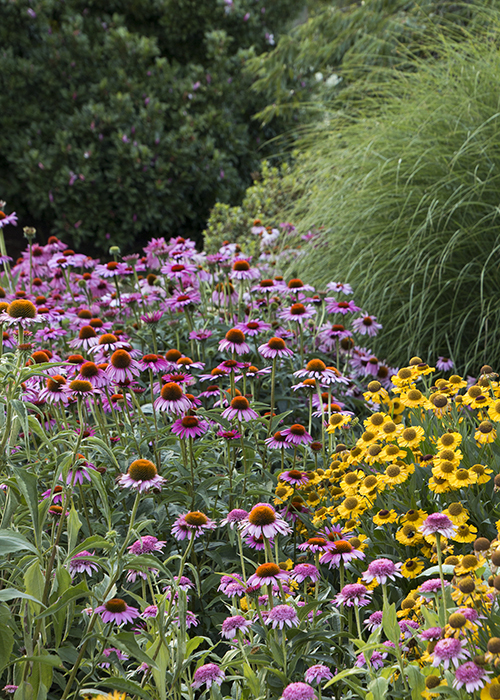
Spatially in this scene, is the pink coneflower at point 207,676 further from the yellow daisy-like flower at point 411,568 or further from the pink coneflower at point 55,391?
the pink coneflower at point 55,391

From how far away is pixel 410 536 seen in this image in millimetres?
1541

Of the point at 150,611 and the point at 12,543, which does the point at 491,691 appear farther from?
the point at 12,543

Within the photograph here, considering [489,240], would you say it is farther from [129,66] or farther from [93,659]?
[129,66]

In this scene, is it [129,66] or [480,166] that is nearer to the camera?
[480,166]

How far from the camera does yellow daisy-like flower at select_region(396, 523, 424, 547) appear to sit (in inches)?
60.2

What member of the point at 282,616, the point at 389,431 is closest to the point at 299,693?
the point at 282,616

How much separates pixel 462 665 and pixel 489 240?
3.10 meters

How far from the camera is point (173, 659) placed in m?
1.21

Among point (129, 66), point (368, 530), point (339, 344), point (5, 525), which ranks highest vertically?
point (129, 66)

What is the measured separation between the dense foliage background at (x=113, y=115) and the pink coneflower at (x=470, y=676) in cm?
742

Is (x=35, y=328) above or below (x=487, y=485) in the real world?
above

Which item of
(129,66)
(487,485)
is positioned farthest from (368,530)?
(129,66)

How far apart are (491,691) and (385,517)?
77 cm

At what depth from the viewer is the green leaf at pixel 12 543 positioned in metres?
1.08
